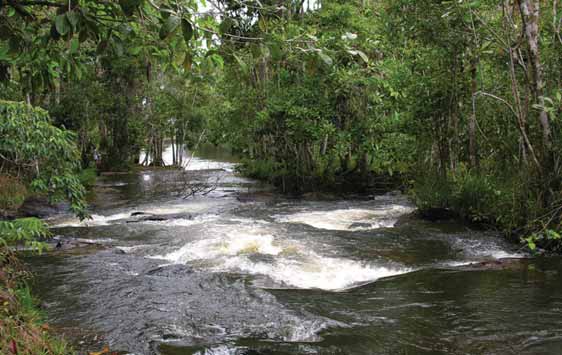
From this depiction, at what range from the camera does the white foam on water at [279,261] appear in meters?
9.02

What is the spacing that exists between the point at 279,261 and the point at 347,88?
Result: 9.67 meters

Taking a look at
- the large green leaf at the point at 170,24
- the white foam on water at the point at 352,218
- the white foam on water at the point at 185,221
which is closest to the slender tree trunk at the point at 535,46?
the white foam on water at the point at 352,218

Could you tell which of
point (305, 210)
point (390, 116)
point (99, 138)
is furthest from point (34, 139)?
point (99, 138)

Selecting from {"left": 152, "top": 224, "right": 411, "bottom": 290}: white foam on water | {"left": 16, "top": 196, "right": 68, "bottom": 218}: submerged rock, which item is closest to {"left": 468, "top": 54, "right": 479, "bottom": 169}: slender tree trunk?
{"left": 152, "top": 224, "right": 411, "bottom": 290}: white foam on water

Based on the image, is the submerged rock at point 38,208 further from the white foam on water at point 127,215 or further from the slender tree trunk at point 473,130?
the slender tree trunk at point 473,130

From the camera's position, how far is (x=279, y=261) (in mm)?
10008

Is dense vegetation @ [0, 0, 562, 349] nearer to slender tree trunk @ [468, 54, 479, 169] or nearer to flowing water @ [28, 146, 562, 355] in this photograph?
slender tree trunk @ [468, 54, 479, 169]

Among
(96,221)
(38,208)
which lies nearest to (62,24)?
(96,221)

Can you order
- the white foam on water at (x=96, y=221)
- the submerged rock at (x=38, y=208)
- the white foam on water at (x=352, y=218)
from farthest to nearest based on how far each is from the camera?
1. the submerged rock at (x=38, y=208)
2. the white foam on water at (x=96, y=221)
3. the white foam on water at (x=352, y=218)

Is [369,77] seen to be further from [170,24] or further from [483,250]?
[170,24]

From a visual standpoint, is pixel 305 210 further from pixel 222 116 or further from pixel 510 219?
pixel 222 116

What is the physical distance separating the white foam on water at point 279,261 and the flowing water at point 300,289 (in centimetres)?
4

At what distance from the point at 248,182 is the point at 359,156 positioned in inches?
328

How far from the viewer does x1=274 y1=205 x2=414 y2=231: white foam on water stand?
14.0 metres
